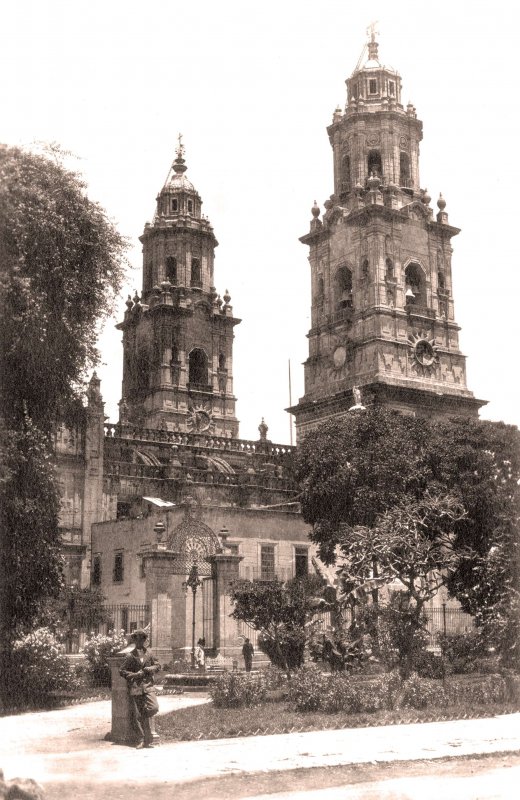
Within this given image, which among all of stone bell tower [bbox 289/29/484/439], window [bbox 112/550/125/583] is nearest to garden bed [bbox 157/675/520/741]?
window [bbox 112/550/125/583]

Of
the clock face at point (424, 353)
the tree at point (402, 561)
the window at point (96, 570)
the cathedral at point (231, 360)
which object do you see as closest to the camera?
the tree at point (402, 561)

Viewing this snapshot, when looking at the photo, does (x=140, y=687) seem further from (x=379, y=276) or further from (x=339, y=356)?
(x=379, y=276)

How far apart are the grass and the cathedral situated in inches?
667

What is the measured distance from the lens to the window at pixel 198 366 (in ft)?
195

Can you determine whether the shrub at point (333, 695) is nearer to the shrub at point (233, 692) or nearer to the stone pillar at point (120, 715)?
the shrub at point (233, 692)

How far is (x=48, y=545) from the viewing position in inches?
789

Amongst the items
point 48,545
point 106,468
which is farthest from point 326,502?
point 48,545

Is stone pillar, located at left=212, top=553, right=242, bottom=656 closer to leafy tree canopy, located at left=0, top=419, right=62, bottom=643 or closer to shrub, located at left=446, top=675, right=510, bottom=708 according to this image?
leafy tree canopy, located at left=0, top=419, right=62, bottom=643

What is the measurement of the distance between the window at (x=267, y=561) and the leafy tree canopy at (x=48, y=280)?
15.6 meters

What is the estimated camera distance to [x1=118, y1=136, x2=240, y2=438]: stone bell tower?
5756 centimetres

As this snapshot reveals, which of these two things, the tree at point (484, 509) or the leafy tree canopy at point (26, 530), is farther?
the tree at point (484, 509)

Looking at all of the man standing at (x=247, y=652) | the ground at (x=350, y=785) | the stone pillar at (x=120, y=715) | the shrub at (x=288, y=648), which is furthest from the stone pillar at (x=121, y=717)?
the man standing at (x=247, y=652)

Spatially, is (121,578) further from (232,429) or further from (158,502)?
(232,429)

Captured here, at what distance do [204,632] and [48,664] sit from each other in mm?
7064
